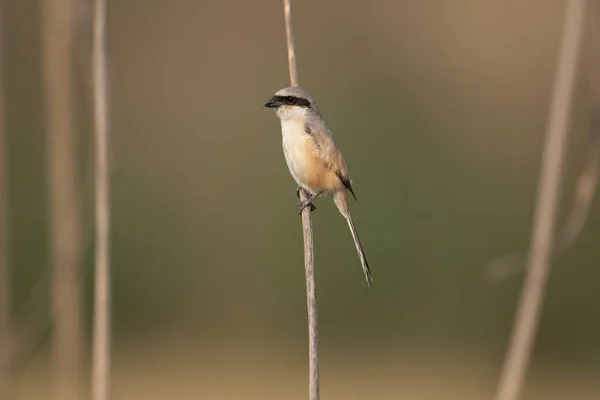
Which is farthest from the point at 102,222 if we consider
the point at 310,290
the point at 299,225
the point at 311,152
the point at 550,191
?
the point at 299,225

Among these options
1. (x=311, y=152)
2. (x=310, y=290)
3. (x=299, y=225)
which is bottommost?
(x=310, y=290)

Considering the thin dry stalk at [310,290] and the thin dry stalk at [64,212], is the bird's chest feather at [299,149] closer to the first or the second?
the thin dry stalk at [310,290]

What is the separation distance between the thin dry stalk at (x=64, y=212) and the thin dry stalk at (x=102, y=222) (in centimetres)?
40

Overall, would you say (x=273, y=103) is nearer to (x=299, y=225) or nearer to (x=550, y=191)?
(x=550, y=191)

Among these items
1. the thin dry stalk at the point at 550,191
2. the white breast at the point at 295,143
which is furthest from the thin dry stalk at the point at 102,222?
the thin dry stalk at the point at 550,191

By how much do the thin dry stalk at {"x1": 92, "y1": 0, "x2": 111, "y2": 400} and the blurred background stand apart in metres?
2.33

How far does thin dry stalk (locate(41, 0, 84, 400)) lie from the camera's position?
2.44m

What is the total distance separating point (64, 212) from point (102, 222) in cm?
45

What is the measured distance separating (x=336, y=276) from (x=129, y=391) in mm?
1164

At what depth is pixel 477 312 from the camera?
14.7ft

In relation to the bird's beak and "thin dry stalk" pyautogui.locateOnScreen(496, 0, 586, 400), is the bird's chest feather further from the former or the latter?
"thin dry stalk" pyautogui.locateOnScreen(496, 0, 586, 400)

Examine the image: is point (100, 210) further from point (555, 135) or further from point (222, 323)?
point (222, 323)

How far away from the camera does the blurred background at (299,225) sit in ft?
14.7

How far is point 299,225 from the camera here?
457cm
